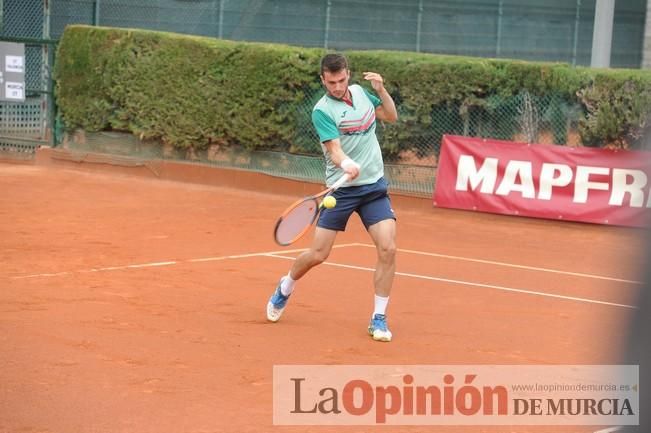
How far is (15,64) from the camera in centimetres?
1878

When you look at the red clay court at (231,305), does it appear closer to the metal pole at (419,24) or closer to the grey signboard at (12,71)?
the grey signboard at (12,71)

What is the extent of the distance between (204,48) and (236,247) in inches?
259

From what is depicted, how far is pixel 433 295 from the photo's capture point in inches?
381

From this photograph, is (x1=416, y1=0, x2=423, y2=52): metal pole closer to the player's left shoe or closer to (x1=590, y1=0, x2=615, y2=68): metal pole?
(x1=590, y1=0, x2=615, y2=68): metal pole

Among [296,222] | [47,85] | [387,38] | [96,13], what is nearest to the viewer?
[296,222]

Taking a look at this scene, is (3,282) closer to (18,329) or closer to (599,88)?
(18,329)

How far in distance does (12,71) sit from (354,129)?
12394 mm

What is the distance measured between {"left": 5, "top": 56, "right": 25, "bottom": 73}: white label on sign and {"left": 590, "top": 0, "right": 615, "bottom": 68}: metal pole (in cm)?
932

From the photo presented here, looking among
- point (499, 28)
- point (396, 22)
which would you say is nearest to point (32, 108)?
point (396, 22)

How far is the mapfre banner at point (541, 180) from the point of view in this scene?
14.4 m

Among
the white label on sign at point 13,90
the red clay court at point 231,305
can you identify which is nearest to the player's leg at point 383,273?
the red clay court at point 231,305

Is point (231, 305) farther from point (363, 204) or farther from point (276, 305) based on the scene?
point (363, 204)

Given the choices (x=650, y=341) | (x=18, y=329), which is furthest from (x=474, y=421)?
(x=650, y=341)

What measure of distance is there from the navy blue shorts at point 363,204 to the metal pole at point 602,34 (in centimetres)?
928
